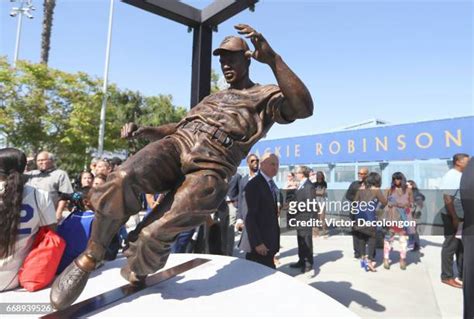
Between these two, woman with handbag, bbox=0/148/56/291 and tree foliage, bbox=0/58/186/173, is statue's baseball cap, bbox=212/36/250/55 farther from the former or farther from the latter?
tree foliage, bbox=0/58/186/173

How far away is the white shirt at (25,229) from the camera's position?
2.19 metres

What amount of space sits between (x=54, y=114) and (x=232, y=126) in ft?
48.6

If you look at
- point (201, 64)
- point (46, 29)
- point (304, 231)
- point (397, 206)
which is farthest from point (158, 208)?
point (46, 29)

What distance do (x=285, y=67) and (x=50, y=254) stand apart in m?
1.93

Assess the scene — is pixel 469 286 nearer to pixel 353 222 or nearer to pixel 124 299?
pixel 124 299

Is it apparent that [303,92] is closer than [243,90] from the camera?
Yes

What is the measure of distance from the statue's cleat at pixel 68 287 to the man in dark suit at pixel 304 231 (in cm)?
404

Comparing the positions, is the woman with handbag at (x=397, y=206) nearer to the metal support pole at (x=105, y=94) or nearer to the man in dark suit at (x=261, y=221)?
the man in dark suit at (x=261, y=221)

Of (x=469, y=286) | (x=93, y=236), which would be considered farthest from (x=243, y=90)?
(x=469, y=286)

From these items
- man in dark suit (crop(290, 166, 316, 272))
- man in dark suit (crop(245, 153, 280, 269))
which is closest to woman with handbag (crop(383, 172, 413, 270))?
man in dark suit (crop(290, 166, 316, 272))

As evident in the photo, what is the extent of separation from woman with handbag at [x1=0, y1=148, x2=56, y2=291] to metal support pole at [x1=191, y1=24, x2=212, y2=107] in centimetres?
168

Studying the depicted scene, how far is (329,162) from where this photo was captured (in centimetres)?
1512

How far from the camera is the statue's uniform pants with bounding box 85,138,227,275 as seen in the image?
6.01 feet

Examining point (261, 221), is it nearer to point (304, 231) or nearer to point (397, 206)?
point (304, 231)
